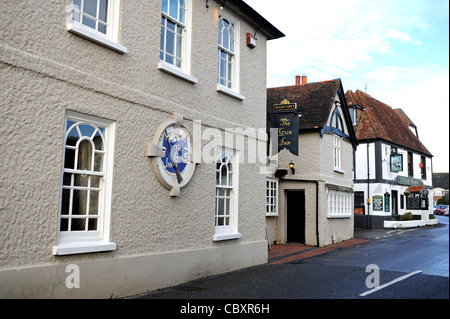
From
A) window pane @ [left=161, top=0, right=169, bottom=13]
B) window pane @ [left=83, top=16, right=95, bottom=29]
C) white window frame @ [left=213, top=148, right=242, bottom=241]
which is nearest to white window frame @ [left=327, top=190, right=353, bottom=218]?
white window frame @ [left=213, top=148, right=242, bottom=241]

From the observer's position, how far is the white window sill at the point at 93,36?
642 centimetres

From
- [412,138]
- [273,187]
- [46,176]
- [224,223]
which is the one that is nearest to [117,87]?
[46,176]

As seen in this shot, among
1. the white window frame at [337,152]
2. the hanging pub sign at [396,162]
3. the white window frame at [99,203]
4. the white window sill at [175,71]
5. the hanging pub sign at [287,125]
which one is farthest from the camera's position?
the hanging pub sign at [396,162]

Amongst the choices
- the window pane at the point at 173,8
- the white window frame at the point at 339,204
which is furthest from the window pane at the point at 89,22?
the white window frame at the point at 339,204

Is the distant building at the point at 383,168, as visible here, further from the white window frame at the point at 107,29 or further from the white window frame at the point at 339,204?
the white window frame at the point at 107,29

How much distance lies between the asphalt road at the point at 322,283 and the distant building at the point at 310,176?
469 cm

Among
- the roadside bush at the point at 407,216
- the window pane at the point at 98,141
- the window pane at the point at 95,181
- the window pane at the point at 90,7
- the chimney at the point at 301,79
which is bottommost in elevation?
the roadside bush at the point at 407,216

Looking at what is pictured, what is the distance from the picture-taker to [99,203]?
6926 mm

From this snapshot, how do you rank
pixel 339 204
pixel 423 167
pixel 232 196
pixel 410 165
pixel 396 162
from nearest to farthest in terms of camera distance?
1. pixel 232 196
2. pixel 339 204
3. pixel 396 162
4. pixel 410 165
5. pixel 423 167

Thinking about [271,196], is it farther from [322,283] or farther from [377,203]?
[377,203]

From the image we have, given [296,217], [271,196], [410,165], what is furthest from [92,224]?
[410,165]

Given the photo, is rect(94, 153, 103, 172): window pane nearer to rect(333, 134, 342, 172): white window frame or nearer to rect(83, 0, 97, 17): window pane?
rect(83, 0, 97, 17): window pane

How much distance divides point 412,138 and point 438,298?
30984 millimetres

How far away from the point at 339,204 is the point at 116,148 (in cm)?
1392
